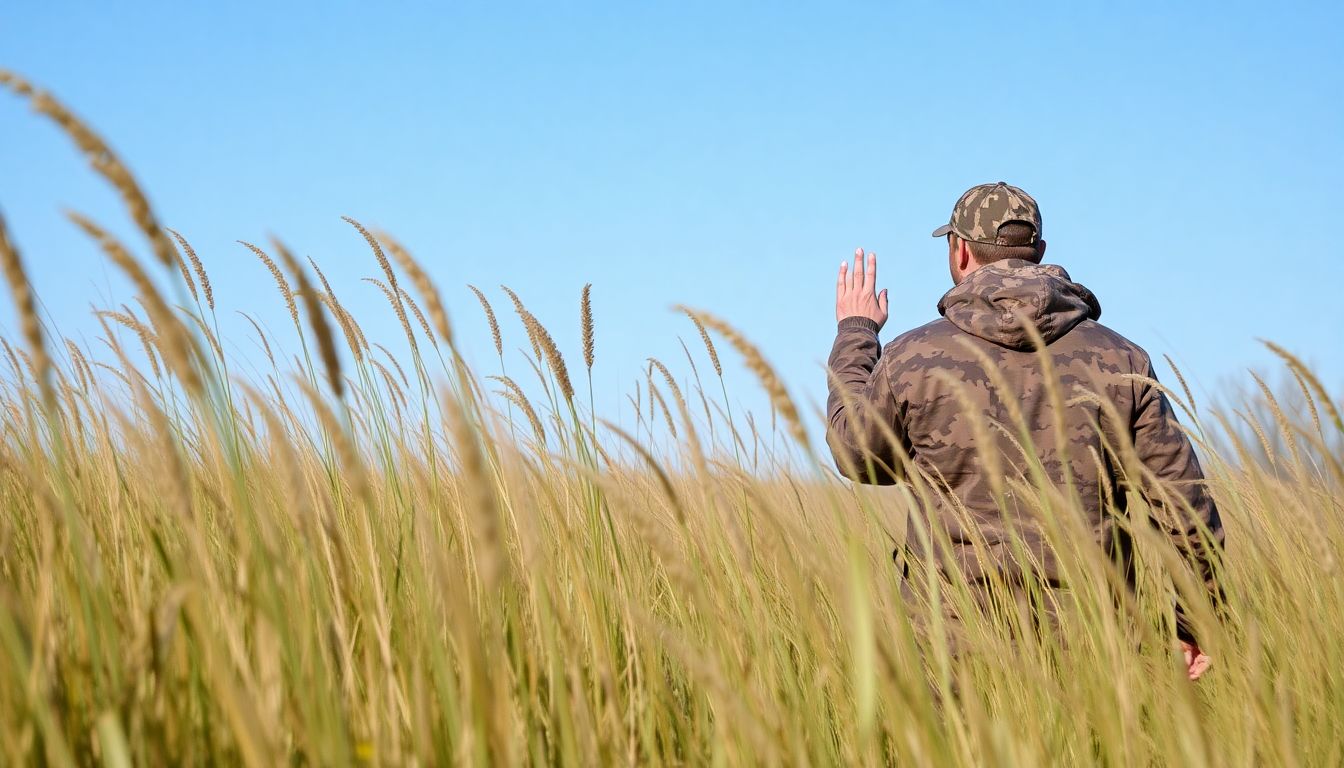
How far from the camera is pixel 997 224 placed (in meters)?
3.20

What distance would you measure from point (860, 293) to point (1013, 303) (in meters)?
0.69

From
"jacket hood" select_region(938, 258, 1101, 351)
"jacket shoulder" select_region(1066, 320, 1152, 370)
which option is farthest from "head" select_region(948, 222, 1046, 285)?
"jacket shoulder" select_region(1066, 320, 1152, 370)

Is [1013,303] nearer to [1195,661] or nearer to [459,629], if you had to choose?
[1195,661]

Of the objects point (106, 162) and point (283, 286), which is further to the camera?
point (283, 286)

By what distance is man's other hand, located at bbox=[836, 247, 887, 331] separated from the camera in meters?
3.53

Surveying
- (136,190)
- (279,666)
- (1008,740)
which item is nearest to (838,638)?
(1008,740)

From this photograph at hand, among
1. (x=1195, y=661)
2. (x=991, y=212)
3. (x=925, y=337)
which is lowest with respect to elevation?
(x=1195, y=661)

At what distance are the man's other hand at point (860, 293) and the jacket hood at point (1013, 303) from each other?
0.45m

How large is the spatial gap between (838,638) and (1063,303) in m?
1.25

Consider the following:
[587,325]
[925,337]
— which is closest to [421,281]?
[587,325]

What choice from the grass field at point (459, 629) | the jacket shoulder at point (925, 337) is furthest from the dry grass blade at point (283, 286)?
the jacket shoulder at point (925, 337)

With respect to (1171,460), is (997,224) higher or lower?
higher

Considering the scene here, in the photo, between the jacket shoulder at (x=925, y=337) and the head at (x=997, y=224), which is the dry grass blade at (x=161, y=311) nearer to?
the jacket shoulder at (x=925, y=337)

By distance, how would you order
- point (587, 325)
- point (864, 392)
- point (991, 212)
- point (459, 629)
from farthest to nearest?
1. point (991, 212)
2. point (864, 392)
3. point (587, 325)
4. point (459, 629)
